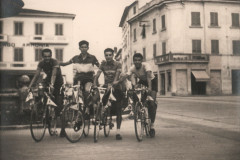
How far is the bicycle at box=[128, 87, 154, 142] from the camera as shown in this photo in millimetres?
5121

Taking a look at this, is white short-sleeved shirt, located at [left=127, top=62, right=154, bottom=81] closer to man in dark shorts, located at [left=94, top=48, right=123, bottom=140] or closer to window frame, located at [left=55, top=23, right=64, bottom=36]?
man in dark shorts, located at [left=94, top=48, right=123, bottom=140]

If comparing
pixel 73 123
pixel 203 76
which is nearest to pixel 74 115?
pixel 73 123

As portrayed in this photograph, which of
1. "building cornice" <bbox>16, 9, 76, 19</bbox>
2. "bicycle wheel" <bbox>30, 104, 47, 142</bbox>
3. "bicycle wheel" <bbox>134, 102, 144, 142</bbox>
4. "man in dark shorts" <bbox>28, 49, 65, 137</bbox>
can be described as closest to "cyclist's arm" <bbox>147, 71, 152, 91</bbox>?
"bicycle wheel" <bbox>134, 102, 144, 142</bbox>

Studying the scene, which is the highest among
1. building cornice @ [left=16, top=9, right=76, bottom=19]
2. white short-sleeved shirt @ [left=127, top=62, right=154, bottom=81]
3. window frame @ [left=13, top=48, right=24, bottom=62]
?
building cornice @ [left=16, top=9, right=76, bottom=19]

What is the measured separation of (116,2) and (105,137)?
2.37 meters

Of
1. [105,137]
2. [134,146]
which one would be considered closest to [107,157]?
[134,146]

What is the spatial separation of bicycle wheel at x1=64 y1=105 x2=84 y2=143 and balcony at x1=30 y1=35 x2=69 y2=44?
1.43 meters

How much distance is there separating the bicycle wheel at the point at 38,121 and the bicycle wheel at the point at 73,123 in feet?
1.11

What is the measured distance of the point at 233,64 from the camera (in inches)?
172

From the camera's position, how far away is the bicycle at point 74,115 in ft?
16.5

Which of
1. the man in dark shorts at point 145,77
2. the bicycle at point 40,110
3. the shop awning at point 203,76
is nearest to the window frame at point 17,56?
the bicycle at point 40,110

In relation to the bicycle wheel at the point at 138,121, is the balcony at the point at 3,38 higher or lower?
higher

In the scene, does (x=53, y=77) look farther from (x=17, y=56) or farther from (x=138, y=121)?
(x=17, y=56)

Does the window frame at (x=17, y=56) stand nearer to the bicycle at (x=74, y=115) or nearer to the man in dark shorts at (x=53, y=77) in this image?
the man in dark shorts at (x=53, y=77)
